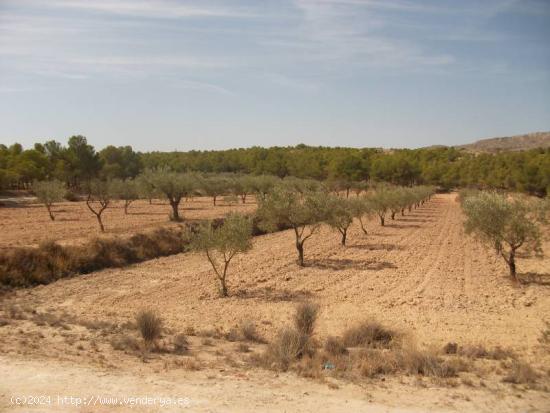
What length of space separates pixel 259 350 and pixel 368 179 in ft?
345

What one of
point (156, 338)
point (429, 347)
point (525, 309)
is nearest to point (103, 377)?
point (156, 338)

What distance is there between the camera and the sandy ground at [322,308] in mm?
10109

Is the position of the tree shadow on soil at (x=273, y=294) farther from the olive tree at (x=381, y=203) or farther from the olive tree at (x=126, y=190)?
the olive tree at (x=126, y=190)

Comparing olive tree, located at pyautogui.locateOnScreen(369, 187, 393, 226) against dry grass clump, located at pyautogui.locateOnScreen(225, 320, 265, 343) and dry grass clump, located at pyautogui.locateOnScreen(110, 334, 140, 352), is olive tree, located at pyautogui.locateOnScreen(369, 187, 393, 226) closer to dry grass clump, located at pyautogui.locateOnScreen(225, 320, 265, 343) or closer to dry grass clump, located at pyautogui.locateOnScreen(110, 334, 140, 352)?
dry grass clump, located at pyautogui.locateOnScreen(225, 320, 265, 343)

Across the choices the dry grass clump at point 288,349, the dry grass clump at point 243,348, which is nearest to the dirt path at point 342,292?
the dry grass clump at point 243,348

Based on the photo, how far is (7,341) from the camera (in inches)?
549

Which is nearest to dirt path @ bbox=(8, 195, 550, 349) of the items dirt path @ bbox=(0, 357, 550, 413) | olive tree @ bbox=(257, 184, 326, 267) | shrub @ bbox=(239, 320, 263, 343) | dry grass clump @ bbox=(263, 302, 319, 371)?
shrub @ bbox=(239, 320, 263, 343)

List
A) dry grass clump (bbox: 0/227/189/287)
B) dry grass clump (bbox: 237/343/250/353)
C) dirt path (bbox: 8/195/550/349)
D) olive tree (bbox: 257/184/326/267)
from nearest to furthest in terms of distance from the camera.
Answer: dry grass clump (bbox: 237/343/250/353)
dirt path (bbox: 8/195/550/349)
dry grass clump (bbox: 0/227/189/287)
olive tree (bbox: 257/184/326/267)

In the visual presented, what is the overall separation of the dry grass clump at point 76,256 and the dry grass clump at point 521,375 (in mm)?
18130

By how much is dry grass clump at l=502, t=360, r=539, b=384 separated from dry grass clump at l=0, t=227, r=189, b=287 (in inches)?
714

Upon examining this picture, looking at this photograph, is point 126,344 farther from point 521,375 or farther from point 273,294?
point 273,294

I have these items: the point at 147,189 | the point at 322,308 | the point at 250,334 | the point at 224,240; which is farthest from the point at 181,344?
the point at 147,189

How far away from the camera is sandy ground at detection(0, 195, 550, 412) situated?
10.1 meters

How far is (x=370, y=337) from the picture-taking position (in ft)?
49.2
